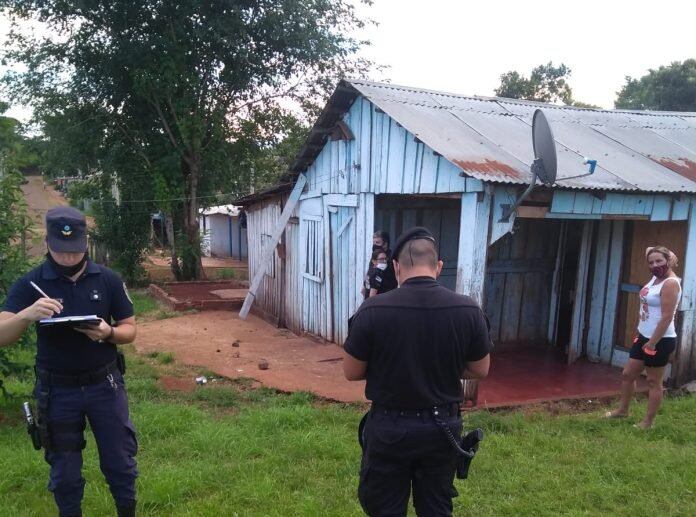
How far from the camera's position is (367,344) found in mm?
2504

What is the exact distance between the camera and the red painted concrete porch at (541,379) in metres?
6.39

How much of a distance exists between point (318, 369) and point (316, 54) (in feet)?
34.7

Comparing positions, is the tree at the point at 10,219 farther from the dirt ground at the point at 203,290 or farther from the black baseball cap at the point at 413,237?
the dirt ground at the point at 203,290

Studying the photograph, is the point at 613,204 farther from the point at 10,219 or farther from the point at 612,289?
the point at 10,219

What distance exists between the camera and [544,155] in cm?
520

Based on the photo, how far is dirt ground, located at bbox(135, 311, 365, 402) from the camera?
22.3ft

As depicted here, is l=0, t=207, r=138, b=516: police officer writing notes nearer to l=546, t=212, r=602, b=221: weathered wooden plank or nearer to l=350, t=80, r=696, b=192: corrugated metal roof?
l=350, t=80, r=696, b=192: corrugated metal roof

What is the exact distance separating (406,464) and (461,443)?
0.98 ft

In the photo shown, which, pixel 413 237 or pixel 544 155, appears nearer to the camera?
pixel 413 237

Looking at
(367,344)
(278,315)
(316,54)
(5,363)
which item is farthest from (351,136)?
(316,54)

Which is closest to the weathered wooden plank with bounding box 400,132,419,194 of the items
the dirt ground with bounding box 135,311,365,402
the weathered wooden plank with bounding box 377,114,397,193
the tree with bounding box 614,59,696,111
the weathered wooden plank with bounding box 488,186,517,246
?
the weathered wooden plank with bounding box 377,114,397,193

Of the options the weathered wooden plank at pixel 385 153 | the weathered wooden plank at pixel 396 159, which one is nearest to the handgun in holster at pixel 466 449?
the weathered wooden plank at pixel 396 159

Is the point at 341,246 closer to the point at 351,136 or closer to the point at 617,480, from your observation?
the point at 351,136

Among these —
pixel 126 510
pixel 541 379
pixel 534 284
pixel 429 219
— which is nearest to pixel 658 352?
pixel 541 379
